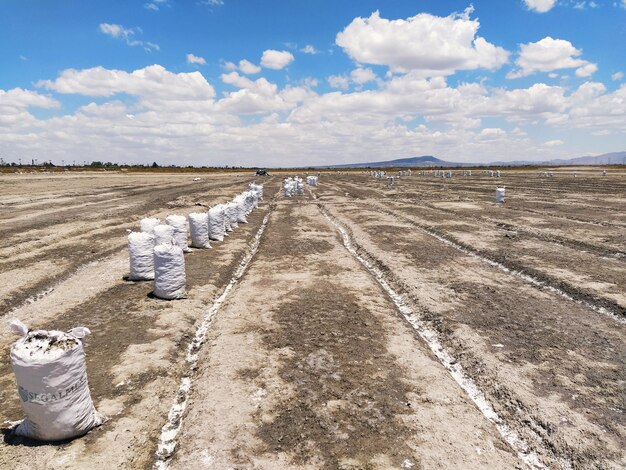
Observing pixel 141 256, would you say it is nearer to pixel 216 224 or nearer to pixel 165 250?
pixel 165 250

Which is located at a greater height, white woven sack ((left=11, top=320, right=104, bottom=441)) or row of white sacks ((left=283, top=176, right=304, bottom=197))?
row of white sacks ((left=283, top=176, right=304, bottom=197))

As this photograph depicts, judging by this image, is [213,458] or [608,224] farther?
[608,224]

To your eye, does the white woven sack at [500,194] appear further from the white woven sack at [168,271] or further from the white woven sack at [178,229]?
the white woven sack at [168,271]

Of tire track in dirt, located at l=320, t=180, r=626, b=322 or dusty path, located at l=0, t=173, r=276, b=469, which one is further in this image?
tire track in dirt, located at l=320, t=180, r=626, b=322

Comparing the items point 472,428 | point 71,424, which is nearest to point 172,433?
point 71,424

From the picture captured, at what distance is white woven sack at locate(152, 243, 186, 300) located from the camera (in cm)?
711

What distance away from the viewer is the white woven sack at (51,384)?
330 cm

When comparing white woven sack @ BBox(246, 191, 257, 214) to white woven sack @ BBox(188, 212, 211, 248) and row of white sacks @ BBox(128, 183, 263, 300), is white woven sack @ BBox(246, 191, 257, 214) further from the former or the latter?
white woven sack @ BBox(188, 212, 211, 248)

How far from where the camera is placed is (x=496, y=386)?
4590 mm

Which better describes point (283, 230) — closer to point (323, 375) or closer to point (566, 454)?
point (323, 375)

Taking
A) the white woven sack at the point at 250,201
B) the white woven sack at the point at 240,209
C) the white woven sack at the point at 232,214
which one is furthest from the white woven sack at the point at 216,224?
the white woven sack at the point at 250,201

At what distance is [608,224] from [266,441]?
16.3 m

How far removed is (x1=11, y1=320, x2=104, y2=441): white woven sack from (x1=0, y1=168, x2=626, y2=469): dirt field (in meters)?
0.16

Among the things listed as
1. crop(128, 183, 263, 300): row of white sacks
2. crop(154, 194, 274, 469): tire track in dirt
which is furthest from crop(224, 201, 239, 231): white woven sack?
crop(154, 194, 274, 469): tire track in dirt
